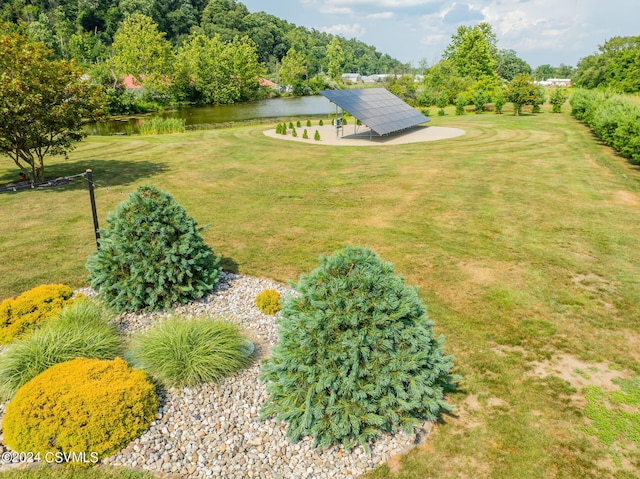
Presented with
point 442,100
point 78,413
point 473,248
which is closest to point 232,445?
point 78,413

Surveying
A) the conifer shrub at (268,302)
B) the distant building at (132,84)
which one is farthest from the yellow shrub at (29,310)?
the distant building at (132,84)

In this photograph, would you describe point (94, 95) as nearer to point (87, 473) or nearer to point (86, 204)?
point (86, 204)

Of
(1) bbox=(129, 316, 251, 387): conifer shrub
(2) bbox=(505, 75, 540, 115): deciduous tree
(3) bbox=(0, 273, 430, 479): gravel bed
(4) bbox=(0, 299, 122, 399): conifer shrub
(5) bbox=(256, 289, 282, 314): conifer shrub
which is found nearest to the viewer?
(3) bbox=(0, 273, 430, 479): gravel bed

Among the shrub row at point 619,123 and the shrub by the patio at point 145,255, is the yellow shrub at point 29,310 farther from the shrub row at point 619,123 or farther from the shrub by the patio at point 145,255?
the shrub row at point 619,123

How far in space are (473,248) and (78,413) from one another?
11319mm

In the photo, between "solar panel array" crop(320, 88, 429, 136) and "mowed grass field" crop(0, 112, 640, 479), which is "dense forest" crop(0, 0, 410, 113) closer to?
"mowed grass field" crop(0, 112, 640, 479)

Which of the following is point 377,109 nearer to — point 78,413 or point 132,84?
point 78,413

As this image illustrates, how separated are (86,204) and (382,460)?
1686cm

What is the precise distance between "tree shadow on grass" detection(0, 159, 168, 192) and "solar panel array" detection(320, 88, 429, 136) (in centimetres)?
1561

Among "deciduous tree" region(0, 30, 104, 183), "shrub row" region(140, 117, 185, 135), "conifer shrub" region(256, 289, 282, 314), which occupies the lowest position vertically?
"conifer shrub" region(256, 289, 282, 314)

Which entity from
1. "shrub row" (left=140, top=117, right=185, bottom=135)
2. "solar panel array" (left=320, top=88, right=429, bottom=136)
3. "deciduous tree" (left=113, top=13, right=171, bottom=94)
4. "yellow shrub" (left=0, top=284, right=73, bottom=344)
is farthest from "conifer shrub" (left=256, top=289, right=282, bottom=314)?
"deciduous tree" (left=113, top=13, right=171, bottom=94)

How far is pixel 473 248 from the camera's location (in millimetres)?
12945

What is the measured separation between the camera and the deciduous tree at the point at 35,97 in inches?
652

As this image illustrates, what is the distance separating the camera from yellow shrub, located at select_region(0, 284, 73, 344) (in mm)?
8117
